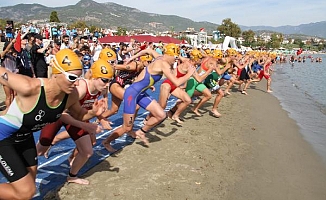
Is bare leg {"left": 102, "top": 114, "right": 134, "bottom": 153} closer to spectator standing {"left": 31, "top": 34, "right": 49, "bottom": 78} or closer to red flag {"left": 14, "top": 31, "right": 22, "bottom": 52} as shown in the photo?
spectator standing {"left": 31, "top": 34, "right": 49, "bottom": 78}

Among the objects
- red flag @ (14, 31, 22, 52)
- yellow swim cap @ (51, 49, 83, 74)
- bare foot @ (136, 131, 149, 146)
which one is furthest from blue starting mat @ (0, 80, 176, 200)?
red flag @ (14, 31, 22, 52)

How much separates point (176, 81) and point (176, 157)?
1404mm

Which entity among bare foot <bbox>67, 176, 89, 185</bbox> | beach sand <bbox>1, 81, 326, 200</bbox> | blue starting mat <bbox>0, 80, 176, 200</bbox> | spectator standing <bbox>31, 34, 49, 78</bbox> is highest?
spectator standing <bbox>31, 34, 49, 78</bbox>

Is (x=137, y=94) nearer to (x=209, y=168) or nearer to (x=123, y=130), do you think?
(x=123, y=130)

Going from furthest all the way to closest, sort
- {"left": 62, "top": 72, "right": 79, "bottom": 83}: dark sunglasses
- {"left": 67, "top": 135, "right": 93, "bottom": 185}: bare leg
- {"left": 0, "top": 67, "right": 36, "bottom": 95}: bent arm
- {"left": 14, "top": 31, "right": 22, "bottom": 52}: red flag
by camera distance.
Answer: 1. {"left": 14, "top": 31, "right": 22, "bottom": 52}: red flag
2. {"left": 67, "top": 135, "right": 93, "bottom": 185}: bare leg
3. {"left": 62, "top": 72, "right": 79, "bottom": 83}: dark sunglasses
4. {"left": 0, "top": 67, "right": 36, "bottom": 95}: bent arm

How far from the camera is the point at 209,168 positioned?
5219mm

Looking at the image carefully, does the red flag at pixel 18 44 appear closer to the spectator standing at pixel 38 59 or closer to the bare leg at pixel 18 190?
the spectator standing at pixel 38 59

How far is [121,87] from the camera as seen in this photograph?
645 cm

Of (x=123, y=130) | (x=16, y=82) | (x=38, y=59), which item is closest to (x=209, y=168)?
(x=123, y=130)

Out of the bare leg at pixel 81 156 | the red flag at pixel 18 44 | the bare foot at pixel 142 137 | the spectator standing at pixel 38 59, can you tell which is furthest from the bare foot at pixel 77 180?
the red flag at pixel 18 44

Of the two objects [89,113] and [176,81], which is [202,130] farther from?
[89,113]

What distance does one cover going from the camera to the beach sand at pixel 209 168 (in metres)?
4.32

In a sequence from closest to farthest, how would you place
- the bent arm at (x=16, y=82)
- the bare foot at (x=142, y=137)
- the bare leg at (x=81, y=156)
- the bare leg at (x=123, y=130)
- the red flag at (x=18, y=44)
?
the bent arm at (x=16, y=82) < the bare leg at (x=81, y=156) < the bare leg at (x=123, y=130) < the bare foot at (x=142, y=137) < the red flag at (x=18, y=44)

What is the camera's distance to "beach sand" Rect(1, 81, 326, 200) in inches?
170
